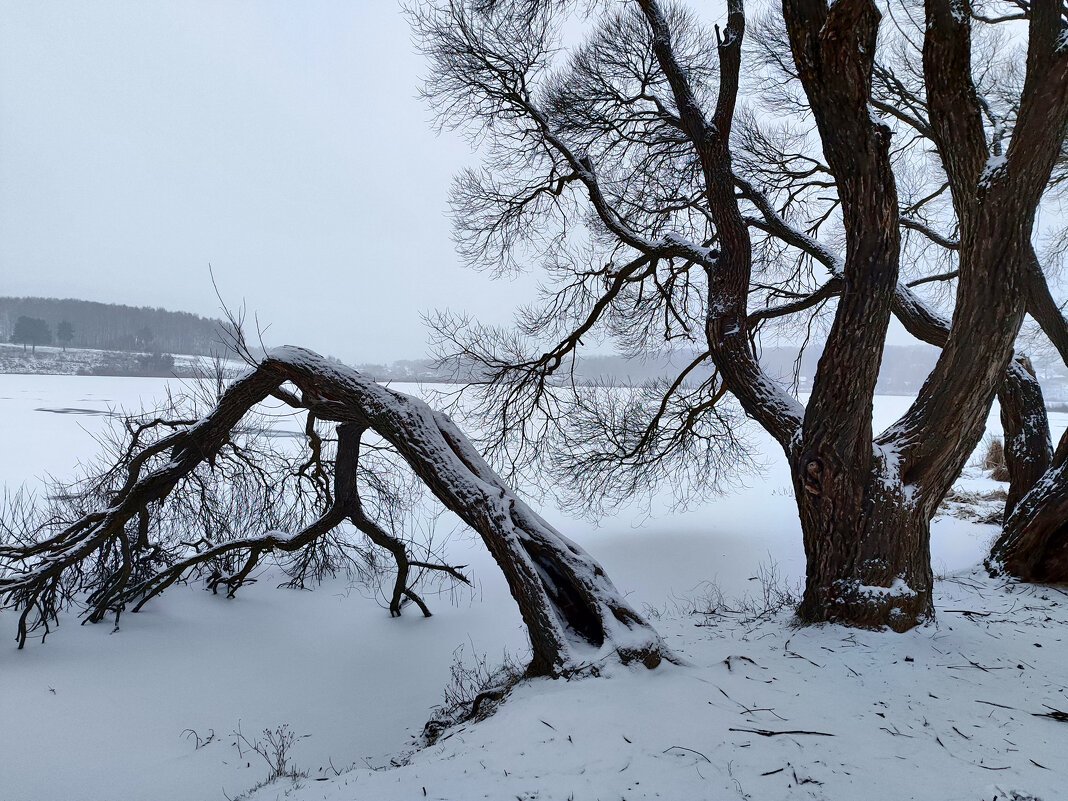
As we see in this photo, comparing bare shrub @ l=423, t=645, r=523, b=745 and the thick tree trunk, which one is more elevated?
the thick tree trunk

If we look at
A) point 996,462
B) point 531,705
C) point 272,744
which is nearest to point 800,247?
point 531,705

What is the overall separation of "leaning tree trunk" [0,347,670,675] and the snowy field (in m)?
0.36

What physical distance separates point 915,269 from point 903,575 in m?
6.60

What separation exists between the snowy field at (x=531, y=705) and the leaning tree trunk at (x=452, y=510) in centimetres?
36

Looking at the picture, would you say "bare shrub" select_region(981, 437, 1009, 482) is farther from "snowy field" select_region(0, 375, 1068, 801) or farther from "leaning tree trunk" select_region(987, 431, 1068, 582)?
"leaning tree trunk" select_region(987, 431, 1068, 582)

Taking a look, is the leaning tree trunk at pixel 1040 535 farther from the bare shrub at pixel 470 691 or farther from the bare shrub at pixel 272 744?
the bare shrub at pixel 272 744

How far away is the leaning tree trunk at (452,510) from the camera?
10.9 ft

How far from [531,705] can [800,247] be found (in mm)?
4757

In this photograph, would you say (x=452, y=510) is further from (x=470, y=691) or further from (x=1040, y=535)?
(x=1040, y=535)

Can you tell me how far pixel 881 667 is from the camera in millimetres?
2934

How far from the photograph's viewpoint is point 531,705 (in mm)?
2791

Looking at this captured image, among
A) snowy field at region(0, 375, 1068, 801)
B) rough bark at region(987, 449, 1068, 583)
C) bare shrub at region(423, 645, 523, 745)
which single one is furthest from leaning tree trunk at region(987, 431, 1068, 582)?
bare shrub at region(423, 645, 523, 745)

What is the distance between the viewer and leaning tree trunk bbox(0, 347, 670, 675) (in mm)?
3320

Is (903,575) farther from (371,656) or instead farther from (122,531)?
(122,531)
